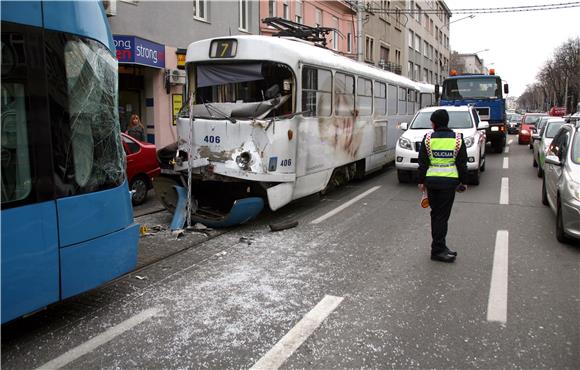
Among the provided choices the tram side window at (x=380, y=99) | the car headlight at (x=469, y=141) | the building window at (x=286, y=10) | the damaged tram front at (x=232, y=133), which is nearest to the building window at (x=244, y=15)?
the building window at (x=286, y=10)

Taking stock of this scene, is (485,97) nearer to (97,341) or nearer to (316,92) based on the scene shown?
(316,92)

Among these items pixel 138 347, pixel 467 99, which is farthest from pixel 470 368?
pixel 467 99

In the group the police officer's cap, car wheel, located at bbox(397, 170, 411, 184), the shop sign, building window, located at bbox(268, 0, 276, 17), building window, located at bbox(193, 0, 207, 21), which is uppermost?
building window, located at bbox(268, 0, 276, 17)

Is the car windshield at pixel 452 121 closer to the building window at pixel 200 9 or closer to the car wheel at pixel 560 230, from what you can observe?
the car wheel at pixel 560 230

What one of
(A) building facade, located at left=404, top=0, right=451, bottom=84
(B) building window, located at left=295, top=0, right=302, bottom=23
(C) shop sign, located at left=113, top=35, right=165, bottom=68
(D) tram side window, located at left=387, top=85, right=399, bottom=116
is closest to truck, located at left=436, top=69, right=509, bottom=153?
(D) tram side window, located at left=387, top=85, right=399, bottom=116

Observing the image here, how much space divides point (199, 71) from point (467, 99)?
13902mm

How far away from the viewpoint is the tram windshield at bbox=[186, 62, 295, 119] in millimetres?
7938

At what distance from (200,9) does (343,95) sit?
9585mm

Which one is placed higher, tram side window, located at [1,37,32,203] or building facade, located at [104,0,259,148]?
building facade, located at [104,0,259,148]

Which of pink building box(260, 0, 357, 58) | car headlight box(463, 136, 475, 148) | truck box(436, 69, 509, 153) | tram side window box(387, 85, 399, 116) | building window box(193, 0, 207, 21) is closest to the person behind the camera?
car headlight box(463, 136, 475, 148)

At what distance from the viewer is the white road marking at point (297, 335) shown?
3.66 metres

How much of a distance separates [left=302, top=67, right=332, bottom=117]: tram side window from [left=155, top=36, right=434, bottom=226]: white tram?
2 cm

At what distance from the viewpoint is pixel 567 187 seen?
258 inches

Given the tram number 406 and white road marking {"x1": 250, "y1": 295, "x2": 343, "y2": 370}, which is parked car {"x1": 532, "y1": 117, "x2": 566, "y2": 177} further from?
white road marking {"x1": 250, "y1": 295, "x2": 343, "y2": 370}
